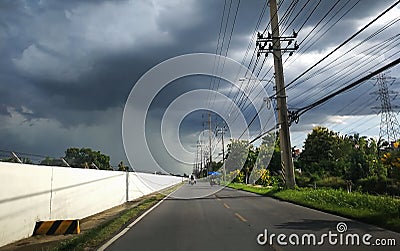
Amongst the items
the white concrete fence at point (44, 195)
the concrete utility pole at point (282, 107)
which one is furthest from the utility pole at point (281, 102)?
the white concrete fence at point (44, 195)

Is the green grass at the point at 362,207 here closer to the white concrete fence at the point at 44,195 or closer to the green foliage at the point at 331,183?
the white concrete fence at the point at 44,195

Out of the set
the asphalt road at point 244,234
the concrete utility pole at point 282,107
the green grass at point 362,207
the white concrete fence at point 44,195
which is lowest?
the asphalt road at point 244,234

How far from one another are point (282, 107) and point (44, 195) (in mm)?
20772

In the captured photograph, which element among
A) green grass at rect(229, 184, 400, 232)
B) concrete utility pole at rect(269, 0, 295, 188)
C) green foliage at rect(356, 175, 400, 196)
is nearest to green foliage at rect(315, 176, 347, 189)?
green foliage at rect(356, 175, 400, 196)

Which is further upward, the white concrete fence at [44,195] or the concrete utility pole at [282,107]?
the concrete utility pole at [282,107]

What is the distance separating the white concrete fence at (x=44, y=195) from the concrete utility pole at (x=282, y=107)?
1349 cm

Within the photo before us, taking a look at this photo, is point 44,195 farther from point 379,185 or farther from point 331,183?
point 331,183

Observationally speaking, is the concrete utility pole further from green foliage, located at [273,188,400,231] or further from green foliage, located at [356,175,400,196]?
green foliage, located at [356,175,400,196]

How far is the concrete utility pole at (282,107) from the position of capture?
2914 cm

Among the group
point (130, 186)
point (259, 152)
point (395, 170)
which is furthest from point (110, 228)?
point (259, 152)

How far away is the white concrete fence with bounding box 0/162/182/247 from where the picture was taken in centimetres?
982

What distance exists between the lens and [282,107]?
29531mm

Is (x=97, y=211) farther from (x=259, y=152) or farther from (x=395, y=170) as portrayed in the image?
(x=259, y=152)

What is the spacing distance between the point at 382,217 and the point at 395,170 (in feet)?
91.2
